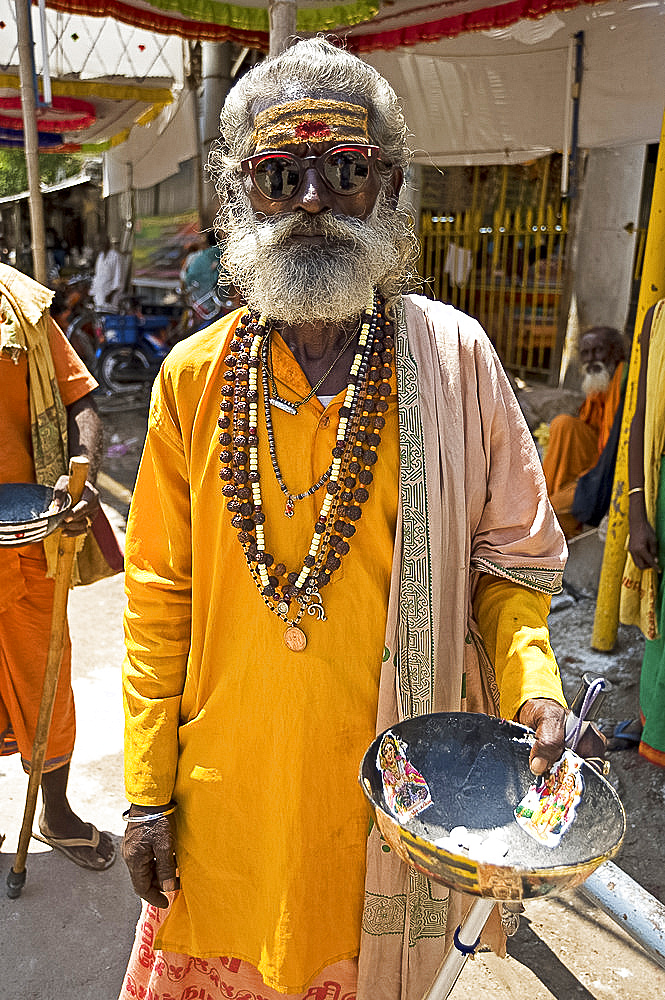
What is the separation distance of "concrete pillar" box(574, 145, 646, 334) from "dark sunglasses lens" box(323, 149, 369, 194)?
5.89 metres

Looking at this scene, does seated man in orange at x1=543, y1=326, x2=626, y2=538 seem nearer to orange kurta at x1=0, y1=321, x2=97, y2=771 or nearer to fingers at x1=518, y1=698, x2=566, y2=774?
orange kurta at x1=0, y1=321, x2=97, y2=771

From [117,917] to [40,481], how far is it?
1394mm

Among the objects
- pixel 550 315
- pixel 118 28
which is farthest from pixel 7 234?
pixel 550 315

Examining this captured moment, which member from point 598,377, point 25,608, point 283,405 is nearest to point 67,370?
point 25,608

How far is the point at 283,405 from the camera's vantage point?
5.24 feet

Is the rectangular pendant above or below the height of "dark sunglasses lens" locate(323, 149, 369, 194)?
below

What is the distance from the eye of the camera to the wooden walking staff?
2.57m

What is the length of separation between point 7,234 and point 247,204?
23.5 metres

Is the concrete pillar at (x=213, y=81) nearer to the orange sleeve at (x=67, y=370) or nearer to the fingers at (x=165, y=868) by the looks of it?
the orange sleeve at (x=67, y=370)

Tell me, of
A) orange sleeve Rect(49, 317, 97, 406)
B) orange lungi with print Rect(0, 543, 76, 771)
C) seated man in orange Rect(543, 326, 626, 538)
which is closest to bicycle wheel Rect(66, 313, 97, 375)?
seated man in orange Rect(543, 326, 626, 538)

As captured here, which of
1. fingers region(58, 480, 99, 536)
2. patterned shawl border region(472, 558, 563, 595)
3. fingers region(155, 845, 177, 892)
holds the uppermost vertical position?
patterned shawl border region(472, 558, 563, 595)

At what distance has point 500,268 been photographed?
8.43 m

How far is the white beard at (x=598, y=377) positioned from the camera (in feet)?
17.6

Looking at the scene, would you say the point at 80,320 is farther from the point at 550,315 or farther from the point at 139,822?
the point at 139,822
